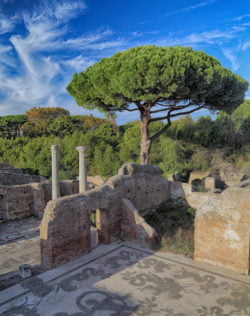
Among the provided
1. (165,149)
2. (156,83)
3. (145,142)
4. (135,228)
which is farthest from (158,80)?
(135,228)

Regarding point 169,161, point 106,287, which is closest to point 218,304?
point 106,287

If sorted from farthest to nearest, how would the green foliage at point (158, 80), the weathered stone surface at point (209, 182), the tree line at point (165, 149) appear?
the tree line at point (165, 149) < the weathered stone surface at point (209, 182) < the green foliage at point (158, 80)

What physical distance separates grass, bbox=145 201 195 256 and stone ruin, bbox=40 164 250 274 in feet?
1.85

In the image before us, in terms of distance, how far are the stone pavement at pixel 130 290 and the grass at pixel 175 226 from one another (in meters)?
0.70

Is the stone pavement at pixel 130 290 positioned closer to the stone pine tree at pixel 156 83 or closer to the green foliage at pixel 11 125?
the stone pine tree at pixel 156 83

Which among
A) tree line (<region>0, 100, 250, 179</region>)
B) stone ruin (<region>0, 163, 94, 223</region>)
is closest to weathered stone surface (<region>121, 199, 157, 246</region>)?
stone ruin (<region>0, 163, 94, 223</region>)

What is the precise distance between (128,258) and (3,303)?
3315 mm

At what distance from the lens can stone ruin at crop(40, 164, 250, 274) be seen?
6.89 m

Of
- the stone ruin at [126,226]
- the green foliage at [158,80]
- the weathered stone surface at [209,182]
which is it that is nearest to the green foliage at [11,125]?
the green foliage at [158,80]

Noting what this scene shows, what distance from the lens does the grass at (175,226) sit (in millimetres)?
8352

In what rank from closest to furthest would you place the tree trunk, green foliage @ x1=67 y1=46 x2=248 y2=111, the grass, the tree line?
the grass → green foliage @ x1=67 y1=46 x2=248 y2=111 → the tree trunk → the tree line

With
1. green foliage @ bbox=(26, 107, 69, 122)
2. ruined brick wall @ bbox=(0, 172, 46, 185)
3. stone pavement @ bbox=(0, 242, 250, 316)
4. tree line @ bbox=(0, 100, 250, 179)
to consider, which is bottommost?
stone pavement @ bbox=(0, 242, 250, 316)

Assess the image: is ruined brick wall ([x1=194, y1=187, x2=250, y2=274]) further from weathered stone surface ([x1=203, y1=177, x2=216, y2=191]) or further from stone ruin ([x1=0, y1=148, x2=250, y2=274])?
weathered stone surface ([x1=203, y1=177, x2=216, y2=191])

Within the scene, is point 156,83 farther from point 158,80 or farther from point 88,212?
point 88,212
